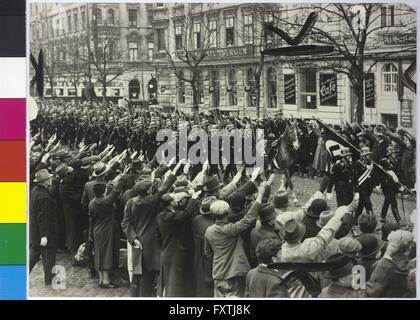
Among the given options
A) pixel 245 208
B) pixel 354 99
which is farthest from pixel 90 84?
pixel 354 99

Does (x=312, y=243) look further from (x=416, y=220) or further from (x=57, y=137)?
(x=57, y=137)

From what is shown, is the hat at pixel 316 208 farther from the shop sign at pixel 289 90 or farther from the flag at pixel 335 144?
the shop sign at pixel 289 90

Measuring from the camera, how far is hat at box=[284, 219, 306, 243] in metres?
6.68

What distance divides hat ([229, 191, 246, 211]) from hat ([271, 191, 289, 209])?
1.02 ft

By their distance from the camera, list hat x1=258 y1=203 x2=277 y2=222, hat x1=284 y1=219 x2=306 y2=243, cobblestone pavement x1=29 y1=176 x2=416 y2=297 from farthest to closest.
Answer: cobblestone pavement x1=29 y1=176 x2=416 y2=297
hat x1=258 y1=203 x2=277 y2=222
hat x1=284 y1=219 x2=306 y2=243

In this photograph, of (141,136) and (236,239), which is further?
(141,136)

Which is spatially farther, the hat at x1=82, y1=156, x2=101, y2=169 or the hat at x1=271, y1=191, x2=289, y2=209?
the hat at x1=82, y1=156, x2=101, y2=169

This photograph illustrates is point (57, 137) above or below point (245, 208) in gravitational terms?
above

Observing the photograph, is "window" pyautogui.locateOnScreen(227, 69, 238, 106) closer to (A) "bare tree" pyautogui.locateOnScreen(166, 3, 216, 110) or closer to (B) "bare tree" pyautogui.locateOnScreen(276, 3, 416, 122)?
(A) "bare tree" pyautogui.locateOnScreen(166, 3, 216, 110)

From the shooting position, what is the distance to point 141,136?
283 inches

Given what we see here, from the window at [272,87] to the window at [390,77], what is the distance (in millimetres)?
1079

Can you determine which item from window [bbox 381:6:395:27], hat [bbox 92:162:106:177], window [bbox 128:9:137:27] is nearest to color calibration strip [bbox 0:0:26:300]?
hat [bbox 92:162:106:177]
